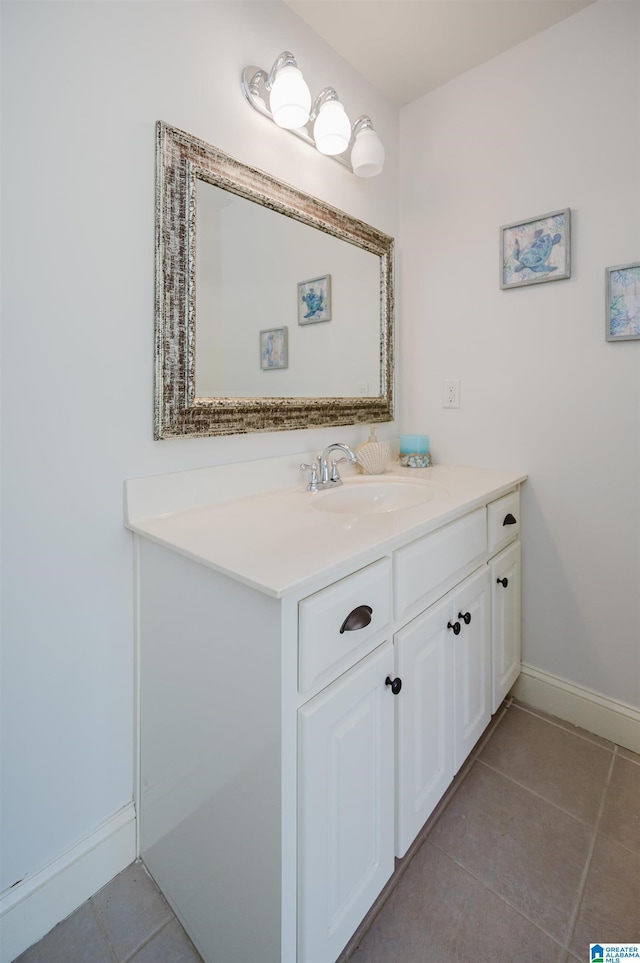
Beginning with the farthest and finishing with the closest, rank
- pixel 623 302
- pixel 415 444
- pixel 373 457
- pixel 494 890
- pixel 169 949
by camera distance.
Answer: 1. pixel 415 444
2. pixel 373 457
3. pixel 623 302
4. pixel 494 890
5. pixel 169 949

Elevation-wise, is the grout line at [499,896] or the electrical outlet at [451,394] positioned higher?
the electrical outlet at [451,394]

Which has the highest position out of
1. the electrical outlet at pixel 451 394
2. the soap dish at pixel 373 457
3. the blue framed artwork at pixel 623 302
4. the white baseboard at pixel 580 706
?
the blue framed artwork at pixel 623 302

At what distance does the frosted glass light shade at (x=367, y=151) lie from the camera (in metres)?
1.49

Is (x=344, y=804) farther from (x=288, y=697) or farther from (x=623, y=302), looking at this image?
(x=623, y=302)

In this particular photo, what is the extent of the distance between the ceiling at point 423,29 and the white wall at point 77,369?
47cm

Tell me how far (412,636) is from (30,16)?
4.72ft

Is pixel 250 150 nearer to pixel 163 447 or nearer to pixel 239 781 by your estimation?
pixel 163 447

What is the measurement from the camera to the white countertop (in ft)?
2.54

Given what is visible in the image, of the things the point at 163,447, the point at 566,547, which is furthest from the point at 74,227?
the point at 566,547

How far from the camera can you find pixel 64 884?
101cm

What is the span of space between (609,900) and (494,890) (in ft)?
0.81

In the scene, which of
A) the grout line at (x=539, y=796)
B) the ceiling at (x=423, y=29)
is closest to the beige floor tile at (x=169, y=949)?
the grout line at (x=539, y=796)

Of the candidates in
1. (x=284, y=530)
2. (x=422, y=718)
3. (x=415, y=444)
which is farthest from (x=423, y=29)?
(x=422, y=718)

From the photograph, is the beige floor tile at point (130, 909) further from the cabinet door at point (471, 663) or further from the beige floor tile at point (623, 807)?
the beige floor tile at point (623, 807)
